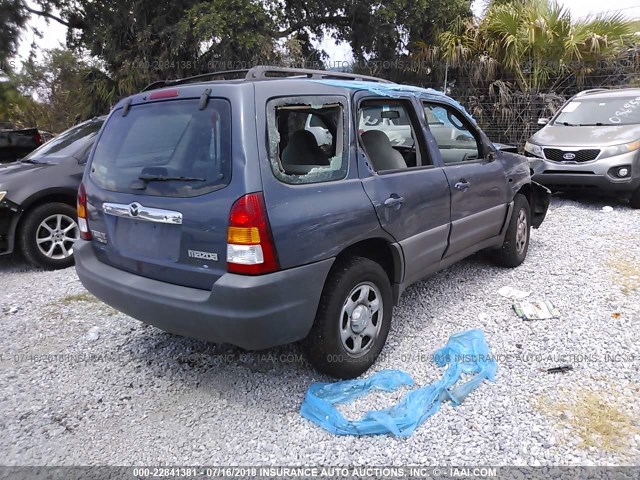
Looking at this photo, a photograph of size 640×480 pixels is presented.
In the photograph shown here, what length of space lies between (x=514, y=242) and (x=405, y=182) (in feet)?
6.78

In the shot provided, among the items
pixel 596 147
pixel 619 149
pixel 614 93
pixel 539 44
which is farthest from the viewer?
pixel 539 44

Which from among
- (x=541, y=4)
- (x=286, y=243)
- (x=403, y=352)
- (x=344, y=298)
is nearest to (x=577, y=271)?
(x=403, y=352)

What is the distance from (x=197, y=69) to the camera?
460 inches

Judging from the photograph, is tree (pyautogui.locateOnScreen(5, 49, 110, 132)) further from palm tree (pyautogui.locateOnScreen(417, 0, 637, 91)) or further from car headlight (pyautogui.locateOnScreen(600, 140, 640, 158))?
car headlight (pyautogui.locateOnScreen(600, 140, 640, 158))

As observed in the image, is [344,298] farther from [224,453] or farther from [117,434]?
[117,434]

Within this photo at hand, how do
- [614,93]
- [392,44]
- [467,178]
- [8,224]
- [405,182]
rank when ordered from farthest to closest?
[392,44] → [614,93] → [8,224] → [467,178] → [405,182]

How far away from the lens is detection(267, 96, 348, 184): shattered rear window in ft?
8.79

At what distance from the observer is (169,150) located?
2789 mm

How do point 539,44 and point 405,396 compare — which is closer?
point 405,396

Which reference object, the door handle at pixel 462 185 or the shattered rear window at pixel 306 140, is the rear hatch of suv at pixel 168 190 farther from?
the door handle at pixel 462 185

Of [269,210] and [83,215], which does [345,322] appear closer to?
[269,210]

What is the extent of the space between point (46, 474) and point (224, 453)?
2.82 feet

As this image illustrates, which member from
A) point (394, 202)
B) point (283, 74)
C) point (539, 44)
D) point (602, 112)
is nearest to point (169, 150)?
point (283, 74)

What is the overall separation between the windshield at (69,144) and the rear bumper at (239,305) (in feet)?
11.8
